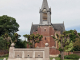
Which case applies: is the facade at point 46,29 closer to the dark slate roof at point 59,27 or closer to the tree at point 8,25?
the dark slate roof at point 59,27

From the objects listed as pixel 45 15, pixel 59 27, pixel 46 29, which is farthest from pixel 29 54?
pixel 59 27

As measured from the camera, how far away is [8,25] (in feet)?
137

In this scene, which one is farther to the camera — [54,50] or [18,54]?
[54,50]

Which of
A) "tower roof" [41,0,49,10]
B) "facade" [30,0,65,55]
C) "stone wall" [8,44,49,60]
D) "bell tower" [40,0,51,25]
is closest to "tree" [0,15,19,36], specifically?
"facade" [30,0,65,55]

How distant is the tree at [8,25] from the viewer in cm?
4224

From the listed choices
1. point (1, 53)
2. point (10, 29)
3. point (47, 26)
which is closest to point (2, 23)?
point (10, 29)

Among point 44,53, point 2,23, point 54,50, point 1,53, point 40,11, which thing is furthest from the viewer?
point 2,23

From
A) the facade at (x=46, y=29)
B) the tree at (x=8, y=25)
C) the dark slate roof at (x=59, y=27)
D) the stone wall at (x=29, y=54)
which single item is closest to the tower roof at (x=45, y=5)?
the facade at (x=46, y=29)

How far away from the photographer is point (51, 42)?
126 feet

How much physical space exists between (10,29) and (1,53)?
1380 cm

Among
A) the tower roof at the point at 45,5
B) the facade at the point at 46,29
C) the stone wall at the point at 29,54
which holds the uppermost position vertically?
the tower roof at the point at 45,5

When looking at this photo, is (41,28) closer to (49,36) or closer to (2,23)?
(49,36)

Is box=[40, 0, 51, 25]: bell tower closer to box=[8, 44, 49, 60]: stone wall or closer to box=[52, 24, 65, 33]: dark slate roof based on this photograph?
box=[52, 24, 65, 33]: dark slate roof

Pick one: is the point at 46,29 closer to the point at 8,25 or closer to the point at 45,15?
the point at 45,15
